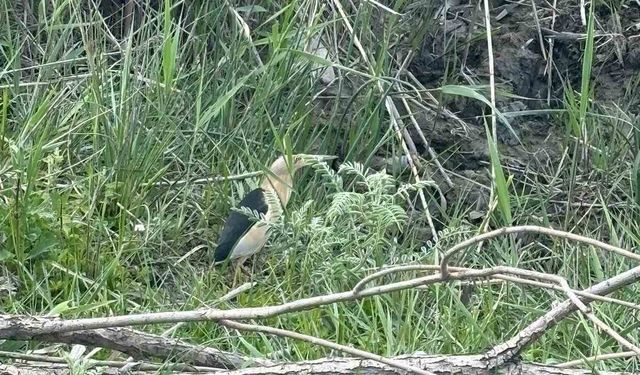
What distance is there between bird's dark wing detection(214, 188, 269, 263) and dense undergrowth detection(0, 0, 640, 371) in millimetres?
71

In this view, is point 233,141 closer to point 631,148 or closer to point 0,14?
point 0,14

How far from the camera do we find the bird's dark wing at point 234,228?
3.57 metres

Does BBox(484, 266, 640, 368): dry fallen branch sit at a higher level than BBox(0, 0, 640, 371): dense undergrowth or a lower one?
higher

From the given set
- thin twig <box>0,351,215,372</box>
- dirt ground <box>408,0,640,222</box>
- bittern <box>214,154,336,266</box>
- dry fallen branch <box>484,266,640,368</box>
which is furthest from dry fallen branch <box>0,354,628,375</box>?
dirt ground <box>408,0,640,222</box>

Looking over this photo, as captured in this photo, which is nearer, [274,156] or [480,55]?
[274,156]

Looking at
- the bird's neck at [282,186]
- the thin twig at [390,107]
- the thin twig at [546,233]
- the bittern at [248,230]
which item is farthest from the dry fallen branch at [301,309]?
the thin twig at [390,107]

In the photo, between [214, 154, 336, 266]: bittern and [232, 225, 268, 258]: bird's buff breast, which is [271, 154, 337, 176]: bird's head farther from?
[232, 225, 268, 258]: bird's buff breast

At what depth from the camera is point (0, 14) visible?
4.46 metres

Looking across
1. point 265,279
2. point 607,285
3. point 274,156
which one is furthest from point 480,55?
point 607,285

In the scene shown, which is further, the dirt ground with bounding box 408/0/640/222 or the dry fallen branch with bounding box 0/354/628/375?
the dirt ground with bounding box 408/0/640/222

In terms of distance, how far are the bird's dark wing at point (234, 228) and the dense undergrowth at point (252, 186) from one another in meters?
0.07

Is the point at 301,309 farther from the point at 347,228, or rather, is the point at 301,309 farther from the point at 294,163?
the point at 294,163

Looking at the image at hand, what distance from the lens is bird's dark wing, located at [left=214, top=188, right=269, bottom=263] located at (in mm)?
3568

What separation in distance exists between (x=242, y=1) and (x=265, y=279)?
1.51 metres
